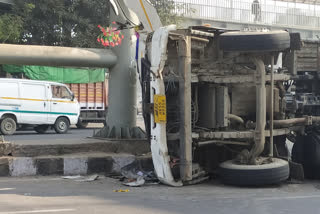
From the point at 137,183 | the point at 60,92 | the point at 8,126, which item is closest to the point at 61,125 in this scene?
the point at 60,92

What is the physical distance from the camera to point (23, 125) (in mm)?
16484

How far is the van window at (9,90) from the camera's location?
15391 millimetres

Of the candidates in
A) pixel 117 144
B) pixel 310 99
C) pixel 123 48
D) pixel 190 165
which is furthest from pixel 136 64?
pixel 310 99

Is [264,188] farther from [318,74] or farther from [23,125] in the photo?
[23,125]

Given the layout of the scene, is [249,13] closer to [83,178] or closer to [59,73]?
[59,73]

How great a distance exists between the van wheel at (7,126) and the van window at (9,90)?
3.13ft

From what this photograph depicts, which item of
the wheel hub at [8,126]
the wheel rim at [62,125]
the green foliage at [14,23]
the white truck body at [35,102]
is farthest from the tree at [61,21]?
the wheel hub at [8,126]

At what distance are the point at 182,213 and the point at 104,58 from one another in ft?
12.8

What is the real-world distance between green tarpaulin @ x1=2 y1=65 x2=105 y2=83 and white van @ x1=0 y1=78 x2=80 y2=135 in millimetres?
3115

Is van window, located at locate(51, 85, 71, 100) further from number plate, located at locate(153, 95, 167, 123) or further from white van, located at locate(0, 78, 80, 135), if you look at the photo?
number plate, located at locate(153, 95, 167, 123)

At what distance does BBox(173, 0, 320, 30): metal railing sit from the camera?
22.0m

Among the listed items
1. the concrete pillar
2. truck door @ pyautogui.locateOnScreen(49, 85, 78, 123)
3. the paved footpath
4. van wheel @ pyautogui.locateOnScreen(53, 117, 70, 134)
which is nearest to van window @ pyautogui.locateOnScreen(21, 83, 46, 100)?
truck door @ pyautogui.locateOnScreen(49, 85, 78, 123)

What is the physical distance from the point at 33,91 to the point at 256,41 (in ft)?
39.3

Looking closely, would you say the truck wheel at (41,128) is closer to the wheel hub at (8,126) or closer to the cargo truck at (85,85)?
the wheel hub at (8,126)
